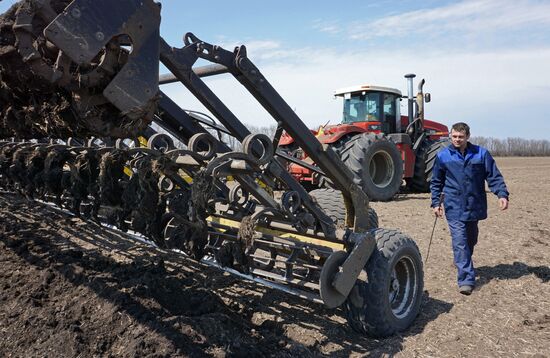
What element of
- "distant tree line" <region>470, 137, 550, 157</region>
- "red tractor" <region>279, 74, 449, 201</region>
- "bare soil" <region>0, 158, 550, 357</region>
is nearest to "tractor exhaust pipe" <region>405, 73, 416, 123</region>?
"red tractor" <region>279, 74, 449, 201</region>

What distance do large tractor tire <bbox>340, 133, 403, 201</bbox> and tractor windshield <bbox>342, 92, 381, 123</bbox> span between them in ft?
5.09

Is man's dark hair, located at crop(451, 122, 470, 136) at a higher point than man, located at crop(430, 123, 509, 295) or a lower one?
higher

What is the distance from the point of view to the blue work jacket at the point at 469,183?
4.67 metres

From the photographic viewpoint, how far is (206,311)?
3.73m

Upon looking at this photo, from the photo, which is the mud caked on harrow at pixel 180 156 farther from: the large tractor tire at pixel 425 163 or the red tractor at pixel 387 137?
the large tractor tire at pixel 425 163

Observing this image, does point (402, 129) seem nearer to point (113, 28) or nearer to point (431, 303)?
point (431, 303)

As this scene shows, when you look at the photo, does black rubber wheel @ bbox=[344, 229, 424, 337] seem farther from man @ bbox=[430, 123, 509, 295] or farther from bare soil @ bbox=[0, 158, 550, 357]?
man @ bbox=[430, 123, 509, 295]

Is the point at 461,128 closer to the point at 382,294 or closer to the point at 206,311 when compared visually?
the point at 382,294

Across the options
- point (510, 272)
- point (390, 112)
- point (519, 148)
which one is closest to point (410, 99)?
point (390, 112)

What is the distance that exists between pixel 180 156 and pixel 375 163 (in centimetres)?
788

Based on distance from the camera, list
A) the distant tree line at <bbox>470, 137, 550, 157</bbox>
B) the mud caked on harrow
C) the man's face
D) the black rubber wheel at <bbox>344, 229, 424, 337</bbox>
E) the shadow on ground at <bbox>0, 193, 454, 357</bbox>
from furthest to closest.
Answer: the distant tree line at <bbox>470, 137, 550, 157</bbox> → the man's face → the black rubber wheel at <bbox>344, 229, 424, 337</bbox> → the shadow on ground at <bbox>0, 193, 454, 357</bbox> → the mud caked on harrow

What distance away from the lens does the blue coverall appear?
4.64m

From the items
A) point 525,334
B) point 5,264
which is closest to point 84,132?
point 5,264

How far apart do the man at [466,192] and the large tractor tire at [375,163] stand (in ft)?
14.5
